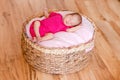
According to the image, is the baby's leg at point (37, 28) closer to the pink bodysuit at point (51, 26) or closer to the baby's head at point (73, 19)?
the pink bodysuit at point (51, 26)

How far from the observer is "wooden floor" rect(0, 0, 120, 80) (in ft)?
5.42

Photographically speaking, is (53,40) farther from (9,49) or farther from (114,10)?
(114,10)

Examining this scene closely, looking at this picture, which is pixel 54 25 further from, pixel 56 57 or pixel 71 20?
pixel 56 57

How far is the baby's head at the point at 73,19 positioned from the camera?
166 cm

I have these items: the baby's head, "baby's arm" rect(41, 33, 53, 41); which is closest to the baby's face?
the baby's head

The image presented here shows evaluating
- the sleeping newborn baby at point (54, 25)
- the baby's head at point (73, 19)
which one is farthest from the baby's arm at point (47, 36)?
the baby's head at point (73, 19)

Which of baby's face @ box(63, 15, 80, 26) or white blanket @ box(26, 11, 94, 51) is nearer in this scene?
white blanket @ box(26, 11, 94, 51)

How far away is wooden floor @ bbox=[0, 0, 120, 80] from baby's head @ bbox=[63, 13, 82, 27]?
0.32m

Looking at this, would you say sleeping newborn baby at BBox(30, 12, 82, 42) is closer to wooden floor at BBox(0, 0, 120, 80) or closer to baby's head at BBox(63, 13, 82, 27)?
baby's head at BBox(63, 13, 82, 27)

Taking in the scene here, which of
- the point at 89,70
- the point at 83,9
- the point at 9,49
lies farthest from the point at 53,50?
the point at 83,9

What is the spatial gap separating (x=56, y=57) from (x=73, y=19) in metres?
0.30

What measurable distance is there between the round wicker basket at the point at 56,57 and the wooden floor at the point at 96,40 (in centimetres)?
6

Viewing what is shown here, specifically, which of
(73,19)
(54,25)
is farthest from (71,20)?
(54,25)

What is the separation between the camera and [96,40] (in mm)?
2004
